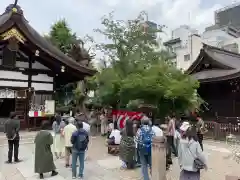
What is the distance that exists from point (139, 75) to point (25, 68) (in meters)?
7.23

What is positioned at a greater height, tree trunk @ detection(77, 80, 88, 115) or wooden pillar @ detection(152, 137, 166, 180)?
tree trunk @ detection(77, 80, 88, 115)

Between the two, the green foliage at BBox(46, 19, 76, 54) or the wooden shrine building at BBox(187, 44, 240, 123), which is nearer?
the wooden shrine building at BBox(187, 44, 240, 123)

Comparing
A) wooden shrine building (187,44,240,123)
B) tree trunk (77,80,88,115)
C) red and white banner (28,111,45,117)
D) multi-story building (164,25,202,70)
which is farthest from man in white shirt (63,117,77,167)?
multi-story building (164,25,202,70)

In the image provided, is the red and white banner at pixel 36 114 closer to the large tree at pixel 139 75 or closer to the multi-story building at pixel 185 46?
the large tree at pixel 139 75

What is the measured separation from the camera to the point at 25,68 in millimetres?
16594

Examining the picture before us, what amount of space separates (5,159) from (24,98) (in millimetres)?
6912

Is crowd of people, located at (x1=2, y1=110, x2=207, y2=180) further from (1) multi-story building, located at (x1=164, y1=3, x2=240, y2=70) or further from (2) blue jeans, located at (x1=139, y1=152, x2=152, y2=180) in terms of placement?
(1) multi-story building, located at (x1=164, y1=3, x2=240, y2=70)

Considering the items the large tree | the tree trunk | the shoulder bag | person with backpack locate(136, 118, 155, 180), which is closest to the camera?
the shoulder bag

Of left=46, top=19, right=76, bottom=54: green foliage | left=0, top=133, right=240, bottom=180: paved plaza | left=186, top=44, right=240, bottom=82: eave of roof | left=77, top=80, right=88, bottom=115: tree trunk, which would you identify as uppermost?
left=46, top=19, right=76, bottom=54: green foliage

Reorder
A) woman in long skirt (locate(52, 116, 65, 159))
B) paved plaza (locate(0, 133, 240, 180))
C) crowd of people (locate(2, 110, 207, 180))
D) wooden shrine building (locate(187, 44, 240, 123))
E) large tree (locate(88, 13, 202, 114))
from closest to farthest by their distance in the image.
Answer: crowd of people (locate(2, 110, 207, 180)) < paved plaza (locate(0, 133, 240, 180)) < woman in long skirt (locate(52, 116, 65, 159)) < large tree (locate(88, 13, 202, 114)) < wooden shrine building (locate(187, 44, 240, 123))

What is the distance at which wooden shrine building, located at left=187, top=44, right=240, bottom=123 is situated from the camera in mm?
16969

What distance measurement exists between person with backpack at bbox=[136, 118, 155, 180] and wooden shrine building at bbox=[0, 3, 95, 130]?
10440 mm

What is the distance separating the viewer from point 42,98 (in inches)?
675

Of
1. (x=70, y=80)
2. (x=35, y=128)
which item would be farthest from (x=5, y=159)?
(x=70, y=80)
